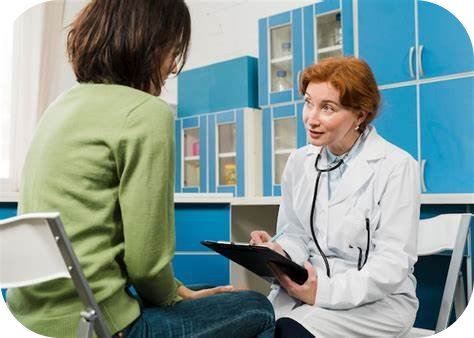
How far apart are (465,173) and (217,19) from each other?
91.3 inches

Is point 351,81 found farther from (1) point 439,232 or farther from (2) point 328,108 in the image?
(1) point 439,232

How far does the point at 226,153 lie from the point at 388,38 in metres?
1.26

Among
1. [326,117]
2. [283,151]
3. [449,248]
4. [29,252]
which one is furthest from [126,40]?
[283,151]

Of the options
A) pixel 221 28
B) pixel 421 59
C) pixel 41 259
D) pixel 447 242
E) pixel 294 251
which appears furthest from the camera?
pixel 221 28

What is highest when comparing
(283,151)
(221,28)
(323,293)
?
(221,28)

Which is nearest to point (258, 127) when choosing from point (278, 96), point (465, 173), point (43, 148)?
point (278, 96)

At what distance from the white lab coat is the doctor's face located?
0.23ft

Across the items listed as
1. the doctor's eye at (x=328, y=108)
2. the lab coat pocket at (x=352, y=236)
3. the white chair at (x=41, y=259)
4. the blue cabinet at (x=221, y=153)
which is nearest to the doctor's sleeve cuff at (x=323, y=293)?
the lab coat pocket at (x=352, y=236)

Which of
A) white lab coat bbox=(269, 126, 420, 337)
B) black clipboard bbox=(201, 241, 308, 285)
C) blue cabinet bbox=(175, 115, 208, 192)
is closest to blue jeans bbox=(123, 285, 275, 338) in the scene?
black clipboard bbox=(201, 241, 308, 285)

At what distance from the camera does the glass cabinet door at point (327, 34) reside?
104 inches

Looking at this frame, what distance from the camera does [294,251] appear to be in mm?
1346

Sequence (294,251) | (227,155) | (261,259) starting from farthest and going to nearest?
(227,155)
(294,251)
(261,259)

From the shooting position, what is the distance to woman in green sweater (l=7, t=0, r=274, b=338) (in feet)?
2.49

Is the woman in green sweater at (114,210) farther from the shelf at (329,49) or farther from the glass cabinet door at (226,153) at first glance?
the glass cabinet door at (226,153)
